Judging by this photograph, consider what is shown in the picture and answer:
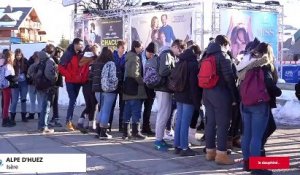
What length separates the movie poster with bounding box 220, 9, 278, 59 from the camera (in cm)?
2117

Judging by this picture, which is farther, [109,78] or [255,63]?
[109,78]

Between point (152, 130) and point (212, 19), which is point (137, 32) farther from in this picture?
point (152, 130)

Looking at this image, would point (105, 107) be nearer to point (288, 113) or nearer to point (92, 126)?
point (92, 126)

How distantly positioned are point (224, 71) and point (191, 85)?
33.3 inches

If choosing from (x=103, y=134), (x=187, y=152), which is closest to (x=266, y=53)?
(x=187, y=152)

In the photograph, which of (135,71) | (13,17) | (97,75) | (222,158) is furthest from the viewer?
(13,17)

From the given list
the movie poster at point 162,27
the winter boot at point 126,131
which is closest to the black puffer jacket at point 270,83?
the winter boot at point 126,131

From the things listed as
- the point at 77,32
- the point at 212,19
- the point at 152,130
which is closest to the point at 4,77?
Answer: the point at 152,130

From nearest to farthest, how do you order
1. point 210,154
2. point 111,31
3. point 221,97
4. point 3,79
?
point 221,97
point 210,154
point 3,79
point 111,31

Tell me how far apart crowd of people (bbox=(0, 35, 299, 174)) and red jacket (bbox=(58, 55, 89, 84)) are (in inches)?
0.8

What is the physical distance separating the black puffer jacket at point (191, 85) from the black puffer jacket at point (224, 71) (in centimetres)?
56

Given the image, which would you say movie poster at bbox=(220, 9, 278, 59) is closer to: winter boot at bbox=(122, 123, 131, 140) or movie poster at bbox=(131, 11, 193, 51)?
movie poster at bbox=(131, 11, 193, 51)

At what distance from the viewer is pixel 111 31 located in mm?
25875

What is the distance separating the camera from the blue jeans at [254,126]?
645 cm
